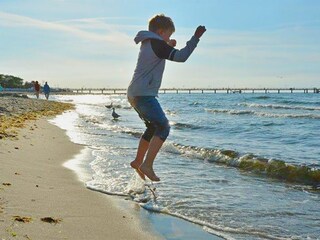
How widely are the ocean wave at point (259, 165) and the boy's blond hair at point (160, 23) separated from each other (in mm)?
3818

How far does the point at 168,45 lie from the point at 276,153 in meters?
6.64

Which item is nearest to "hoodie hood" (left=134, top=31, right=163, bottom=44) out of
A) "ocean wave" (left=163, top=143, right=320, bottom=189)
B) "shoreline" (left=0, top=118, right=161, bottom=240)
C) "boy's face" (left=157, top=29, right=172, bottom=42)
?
"boy's face" (left=157, top=29, right=172, bottom=42)

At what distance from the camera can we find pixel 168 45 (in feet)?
15.7

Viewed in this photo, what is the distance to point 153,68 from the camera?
490 cm

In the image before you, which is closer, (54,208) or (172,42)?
(54,208)

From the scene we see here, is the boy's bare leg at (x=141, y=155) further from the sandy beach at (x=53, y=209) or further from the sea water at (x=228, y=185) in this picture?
the sandy beach at (x=53, y=209)

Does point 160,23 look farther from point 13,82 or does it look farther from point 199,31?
point 13,82

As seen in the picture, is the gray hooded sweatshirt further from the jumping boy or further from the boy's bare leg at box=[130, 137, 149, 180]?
the boy's bare leg at box=[130, 137, 149, 180]

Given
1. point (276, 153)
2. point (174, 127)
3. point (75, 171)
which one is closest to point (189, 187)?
point (75, 171)

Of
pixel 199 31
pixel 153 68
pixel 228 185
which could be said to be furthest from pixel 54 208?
pixel 228 185

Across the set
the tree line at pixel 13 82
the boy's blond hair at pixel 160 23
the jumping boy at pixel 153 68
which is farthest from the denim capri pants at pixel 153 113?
the tree line at pixel 13 82

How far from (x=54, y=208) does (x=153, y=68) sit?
1.75 m

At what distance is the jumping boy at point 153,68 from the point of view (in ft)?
15.5

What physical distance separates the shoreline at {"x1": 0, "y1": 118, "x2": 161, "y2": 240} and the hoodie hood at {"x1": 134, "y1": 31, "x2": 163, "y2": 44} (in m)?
1.80
